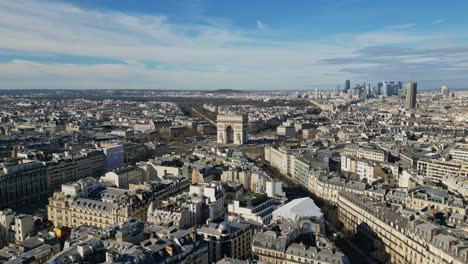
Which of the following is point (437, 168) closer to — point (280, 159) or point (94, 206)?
point (280, 159)

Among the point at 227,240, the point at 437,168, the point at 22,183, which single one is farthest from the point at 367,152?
the point at 22,183

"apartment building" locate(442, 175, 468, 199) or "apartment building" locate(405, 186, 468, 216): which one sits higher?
"apartment building" locate(405, 186, 468, 216)

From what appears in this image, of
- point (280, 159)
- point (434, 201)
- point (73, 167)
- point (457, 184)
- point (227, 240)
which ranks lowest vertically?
point (280, 159)

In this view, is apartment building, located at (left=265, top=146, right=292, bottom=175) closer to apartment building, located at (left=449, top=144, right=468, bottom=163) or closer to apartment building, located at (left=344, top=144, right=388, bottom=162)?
apartment building, located at (left=344, top=144, right=388, bottom=162)

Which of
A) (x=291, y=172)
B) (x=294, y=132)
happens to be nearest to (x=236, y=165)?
(x=291, y=172)

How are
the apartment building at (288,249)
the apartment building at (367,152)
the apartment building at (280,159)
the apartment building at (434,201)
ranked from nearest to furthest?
the apartment building at (288,249) < the apartment building at (434,201) < the apartment building at (280,159) < the apartment building at (367,152)

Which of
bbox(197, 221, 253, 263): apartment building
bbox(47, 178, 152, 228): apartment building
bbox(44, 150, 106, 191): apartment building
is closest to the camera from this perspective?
bbox(197, 221, 253, 263): apartment building

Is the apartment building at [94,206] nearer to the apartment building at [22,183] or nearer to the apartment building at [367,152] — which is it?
the apartment building at [22,183]

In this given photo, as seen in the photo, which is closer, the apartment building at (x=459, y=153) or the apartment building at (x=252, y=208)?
the apartment building at (x=252, y=208)

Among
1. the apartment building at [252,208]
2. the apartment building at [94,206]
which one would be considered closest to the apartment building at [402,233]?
the apartment building at [252,208]

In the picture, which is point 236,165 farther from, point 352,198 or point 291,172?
point 352,198

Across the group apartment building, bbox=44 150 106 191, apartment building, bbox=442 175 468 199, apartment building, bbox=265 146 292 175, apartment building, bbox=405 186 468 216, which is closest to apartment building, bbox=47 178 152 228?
apartment building, bbox=44 150 106 191

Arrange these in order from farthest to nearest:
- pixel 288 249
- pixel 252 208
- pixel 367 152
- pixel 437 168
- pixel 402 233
→ 1. pixel 367 152
2. pixel 437 168
3. pixel 252 208
4. pixel 402 233
5. pixel 288 249
